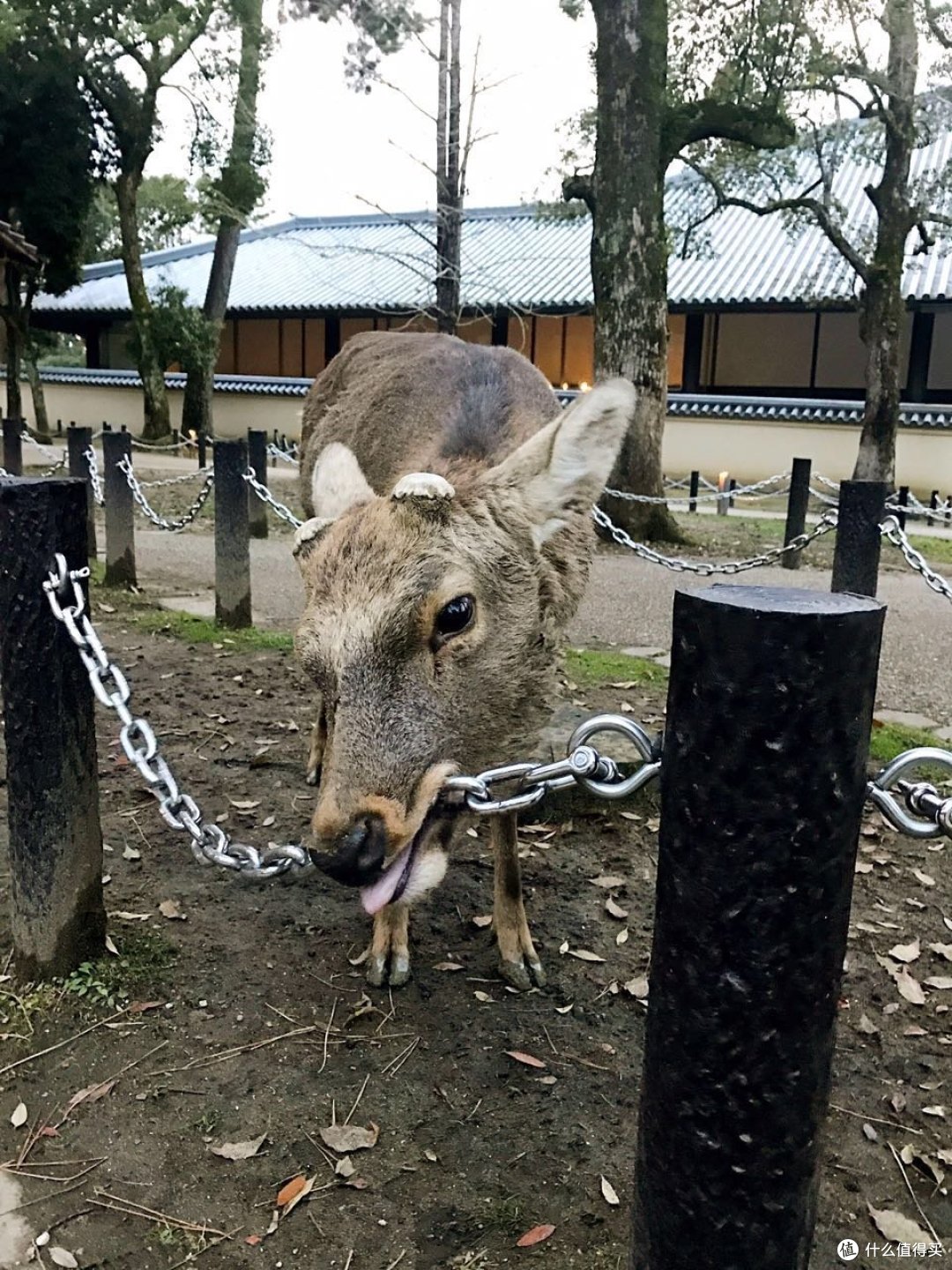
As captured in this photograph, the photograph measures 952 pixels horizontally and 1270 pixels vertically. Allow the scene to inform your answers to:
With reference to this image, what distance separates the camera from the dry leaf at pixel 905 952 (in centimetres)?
352

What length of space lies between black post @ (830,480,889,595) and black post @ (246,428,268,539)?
705cm

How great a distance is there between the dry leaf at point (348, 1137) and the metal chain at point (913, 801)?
1672mm

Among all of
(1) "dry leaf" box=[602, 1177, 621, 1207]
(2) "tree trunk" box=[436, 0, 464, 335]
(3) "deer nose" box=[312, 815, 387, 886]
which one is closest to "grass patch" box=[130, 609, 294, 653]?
(3) "deer nose" box=[312, 815, 387, 886]

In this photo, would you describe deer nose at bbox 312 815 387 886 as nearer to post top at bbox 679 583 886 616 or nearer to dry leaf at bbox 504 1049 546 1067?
dry leaf at bbox 504 1049 546 1067

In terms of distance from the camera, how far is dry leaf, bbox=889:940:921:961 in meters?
3.52

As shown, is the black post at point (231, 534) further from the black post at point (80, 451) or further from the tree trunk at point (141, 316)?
the tree trunk at point (141, 316)

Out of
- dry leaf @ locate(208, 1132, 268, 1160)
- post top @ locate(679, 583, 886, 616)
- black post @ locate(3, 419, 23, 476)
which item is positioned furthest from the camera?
black post @ locate(3, 419, 23, 476)

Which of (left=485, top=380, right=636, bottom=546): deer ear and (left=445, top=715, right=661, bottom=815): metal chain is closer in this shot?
(left=445, top=715, right=661, bottom=815): metal chain

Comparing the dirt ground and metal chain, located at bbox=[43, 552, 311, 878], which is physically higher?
metal chain, located at bbox=[43, 552, 311, 878]

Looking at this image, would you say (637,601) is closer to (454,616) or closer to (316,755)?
(316,755)

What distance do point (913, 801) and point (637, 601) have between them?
7908 millimetres

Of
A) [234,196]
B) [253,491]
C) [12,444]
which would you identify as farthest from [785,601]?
[234,196]

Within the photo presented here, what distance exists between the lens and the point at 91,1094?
8.79 feet

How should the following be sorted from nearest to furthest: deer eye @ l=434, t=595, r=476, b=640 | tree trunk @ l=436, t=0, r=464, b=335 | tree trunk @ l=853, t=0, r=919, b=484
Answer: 1. deer eye @ l=434, t=595, r=476, b=640
2. tree trunk @ l=853, t=0, r=919, b=484
3. tree trunk @ l=436, t=0, r=464, b=335
